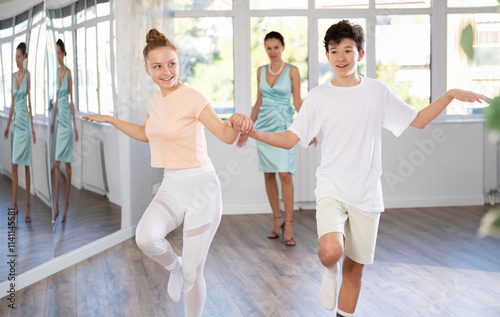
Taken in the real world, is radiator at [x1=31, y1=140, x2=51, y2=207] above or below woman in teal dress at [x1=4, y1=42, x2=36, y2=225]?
below

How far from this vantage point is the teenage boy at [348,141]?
2.57 metres

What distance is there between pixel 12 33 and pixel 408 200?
4.41 m

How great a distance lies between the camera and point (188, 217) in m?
2.65

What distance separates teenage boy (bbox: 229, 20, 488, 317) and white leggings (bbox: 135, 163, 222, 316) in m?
0.31

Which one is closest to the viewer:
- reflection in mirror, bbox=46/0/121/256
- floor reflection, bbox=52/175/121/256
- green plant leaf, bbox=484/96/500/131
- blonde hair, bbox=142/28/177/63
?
green plant leaf, bbox=484/96/500/131

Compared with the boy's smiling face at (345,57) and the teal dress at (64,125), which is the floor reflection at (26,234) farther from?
the boy's smiling face at (345,57)

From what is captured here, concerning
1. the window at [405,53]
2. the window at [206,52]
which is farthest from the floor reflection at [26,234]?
the window at [405,53]

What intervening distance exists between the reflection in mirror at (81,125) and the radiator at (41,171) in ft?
0.36

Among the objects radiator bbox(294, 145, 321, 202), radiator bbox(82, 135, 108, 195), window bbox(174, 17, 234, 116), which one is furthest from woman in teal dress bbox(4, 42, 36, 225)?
radiator bbox(294, 145, 321, 202)

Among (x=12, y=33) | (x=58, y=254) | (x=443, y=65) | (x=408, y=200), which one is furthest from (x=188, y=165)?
(x=443, y=65)

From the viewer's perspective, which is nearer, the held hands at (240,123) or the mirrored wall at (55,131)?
the held hands at (240,123)

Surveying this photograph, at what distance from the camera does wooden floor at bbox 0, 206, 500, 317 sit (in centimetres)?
341

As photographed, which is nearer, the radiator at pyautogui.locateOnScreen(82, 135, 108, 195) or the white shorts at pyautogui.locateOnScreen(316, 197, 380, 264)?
the white shorts at pyautogui.locateOnScreen(316, 197, 380, 264)

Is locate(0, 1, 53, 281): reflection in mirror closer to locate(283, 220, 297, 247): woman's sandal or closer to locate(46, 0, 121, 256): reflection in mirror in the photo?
locate(46, 0, 121, 256): reflection in mirror
